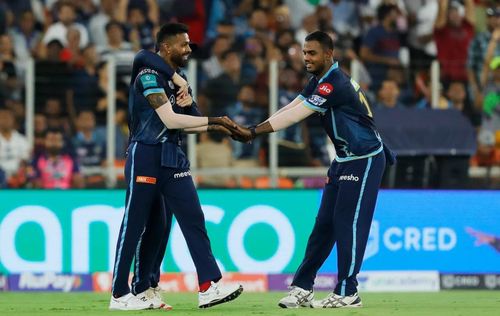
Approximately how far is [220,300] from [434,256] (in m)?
5.32

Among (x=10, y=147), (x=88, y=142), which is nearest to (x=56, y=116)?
(x=88, y=142)

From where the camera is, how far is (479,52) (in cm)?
1952

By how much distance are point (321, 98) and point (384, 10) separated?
9818 millimetres

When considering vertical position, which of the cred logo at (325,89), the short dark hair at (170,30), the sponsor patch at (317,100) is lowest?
the sponsor patch at (317,100)

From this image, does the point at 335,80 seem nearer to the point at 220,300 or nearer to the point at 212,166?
the point at 220,300

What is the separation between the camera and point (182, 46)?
10.5 m

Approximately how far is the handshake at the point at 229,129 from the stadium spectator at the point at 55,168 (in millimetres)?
6454

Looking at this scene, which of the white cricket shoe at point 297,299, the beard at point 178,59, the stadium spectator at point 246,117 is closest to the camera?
the beard at point 178,59

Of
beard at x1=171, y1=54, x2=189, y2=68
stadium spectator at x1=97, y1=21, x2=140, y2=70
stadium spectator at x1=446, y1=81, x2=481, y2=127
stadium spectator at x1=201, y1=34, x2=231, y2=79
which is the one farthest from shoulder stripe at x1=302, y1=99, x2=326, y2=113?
stadium spectator at x1=97, y1=21, x2=140, y2=70

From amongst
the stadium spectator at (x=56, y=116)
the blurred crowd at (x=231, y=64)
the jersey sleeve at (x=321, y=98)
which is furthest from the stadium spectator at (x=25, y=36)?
the jersey sleeve at (x=321, y=98)

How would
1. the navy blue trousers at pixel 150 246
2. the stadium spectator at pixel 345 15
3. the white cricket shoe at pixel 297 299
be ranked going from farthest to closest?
the stadium spectator at pixel 345 15 < the white cricket shoe at pixel 297 299 < the navy blue trousers at pixel 150 246

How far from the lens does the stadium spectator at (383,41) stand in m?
19.5

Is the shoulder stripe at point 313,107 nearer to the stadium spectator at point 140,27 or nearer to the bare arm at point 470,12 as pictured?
the stadium spectator at point 140,27

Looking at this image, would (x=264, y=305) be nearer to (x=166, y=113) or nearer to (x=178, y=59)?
(x=166, y=113)
